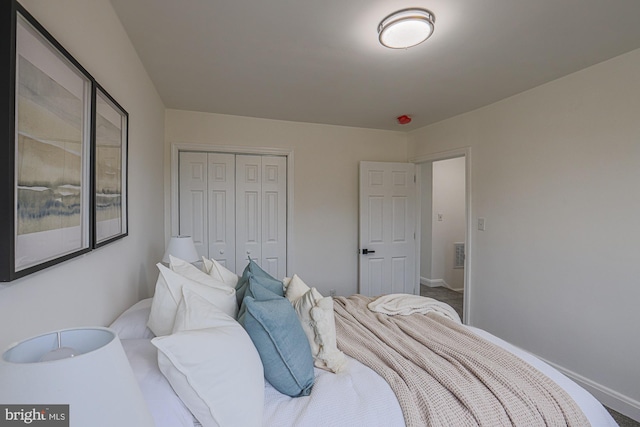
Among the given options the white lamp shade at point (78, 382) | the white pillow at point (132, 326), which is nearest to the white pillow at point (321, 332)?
the white pillow at point (132, 326)

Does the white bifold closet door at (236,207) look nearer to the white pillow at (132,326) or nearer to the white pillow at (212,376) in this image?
the white pillow at (132,326)

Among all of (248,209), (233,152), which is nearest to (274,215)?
(248,209)

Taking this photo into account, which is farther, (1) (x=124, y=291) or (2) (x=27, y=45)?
(1) (x=124, y=291)

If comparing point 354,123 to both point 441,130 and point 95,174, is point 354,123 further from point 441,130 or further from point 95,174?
point 95,174

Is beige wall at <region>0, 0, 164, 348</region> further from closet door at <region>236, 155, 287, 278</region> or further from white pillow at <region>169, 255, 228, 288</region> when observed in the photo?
closet door at <region>236, 155, 287, 278</region>

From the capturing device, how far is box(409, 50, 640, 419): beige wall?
6.68 feet

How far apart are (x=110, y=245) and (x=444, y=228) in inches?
190

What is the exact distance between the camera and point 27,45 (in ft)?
2.59

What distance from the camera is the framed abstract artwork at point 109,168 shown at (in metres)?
1.24

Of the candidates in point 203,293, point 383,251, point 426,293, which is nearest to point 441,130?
point 383,251

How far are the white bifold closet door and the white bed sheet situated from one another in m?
2.02

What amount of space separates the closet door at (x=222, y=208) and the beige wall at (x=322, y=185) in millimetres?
250

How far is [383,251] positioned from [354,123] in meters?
1.62

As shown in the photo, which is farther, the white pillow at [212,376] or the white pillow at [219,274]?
the white pillow at [219,274]
